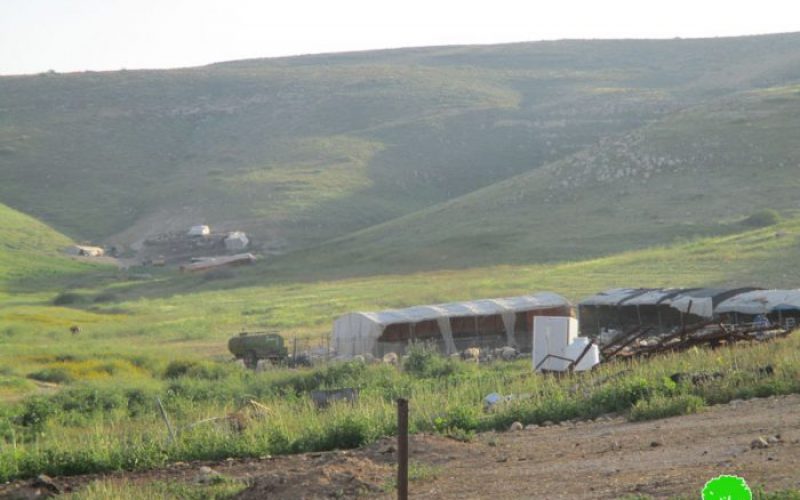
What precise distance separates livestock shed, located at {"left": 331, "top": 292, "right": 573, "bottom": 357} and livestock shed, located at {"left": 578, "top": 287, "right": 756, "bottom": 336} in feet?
3.95

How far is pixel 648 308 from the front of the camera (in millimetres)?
39781

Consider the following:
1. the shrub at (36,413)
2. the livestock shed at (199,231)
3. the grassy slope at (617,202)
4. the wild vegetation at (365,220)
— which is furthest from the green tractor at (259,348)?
the livestock shed at (199,231)

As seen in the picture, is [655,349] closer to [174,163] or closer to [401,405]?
[401,405]

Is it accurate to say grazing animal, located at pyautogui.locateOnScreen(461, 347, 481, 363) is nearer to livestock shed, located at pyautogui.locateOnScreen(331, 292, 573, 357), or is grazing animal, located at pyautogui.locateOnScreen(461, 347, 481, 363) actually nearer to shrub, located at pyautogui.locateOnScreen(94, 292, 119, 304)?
livestock shed, located at pyautogui.locateOnScreen(331, 292, 573, 357)

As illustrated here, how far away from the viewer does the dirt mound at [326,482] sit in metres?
11.8

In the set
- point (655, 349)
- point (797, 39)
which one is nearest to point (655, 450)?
point (655, 349)

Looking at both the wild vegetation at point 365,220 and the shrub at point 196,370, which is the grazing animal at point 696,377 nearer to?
the wild vegetation at point 365,220

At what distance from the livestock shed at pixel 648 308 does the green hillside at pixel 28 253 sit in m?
41.7

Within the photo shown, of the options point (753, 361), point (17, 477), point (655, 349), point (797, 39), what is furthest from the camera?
point (797, 39)

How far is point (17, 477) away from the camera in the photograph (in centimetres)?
1481

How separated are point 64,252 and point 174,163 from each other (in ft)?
120

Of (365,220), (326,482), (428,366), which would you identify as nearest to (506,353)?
(428,366)

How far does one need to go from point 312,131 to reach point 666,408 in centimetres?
12300

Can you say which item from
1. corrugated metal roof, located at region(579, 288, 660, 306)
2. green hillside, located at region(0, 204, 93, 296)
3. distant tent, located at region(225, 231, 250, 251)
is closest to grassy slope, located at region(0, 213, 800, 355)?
corrugated metal roof, located at region(579, 288, 660, 306)
